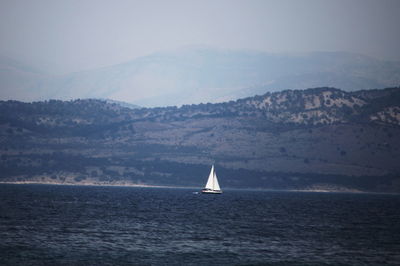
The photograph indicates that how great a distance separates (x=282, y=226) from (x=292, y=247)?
25844 millimetres

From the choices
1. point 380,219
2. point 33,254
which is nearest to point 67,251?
point 33,254

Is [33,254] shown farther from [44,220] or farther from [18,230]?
[44,220]

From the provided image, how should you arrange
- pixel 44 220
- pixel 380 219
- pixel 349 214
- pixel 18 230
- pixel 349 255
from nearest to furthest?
pixel 349 255 → pixel 18 230 → pixel 44 220 → pixel 380 219 → pixel 349 214

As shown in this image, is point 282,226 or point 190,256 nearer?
point 190,256

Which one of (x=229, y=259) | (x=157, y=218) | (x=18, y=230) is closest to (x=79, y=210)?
(x=157, y=218)

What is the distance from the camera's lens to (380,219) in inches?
4818

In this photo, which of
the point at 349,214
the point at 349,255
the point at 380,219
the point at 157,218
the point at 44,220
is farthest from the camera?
the point at 349,214

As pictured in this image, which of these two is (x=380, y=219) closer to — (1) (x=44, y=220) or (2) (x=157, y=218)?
(2) (x=157, y=218)

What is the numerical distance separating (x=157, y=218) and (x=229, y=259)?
148 feet

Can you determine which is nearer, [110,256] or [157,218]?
[110,256]

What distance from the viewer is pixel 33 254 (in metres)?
66.8

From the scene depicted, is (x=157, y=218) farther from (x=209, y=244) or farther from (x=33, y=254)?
(x=33, y=254)

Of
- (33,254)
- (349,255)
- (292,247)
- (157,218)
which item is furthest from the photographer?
(157,218)

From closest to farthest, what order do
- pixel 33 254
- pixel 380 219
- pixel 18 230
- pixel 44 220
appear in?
pixel 33 254, pixel 18 230, pixel 44 220, pixel 380 219
